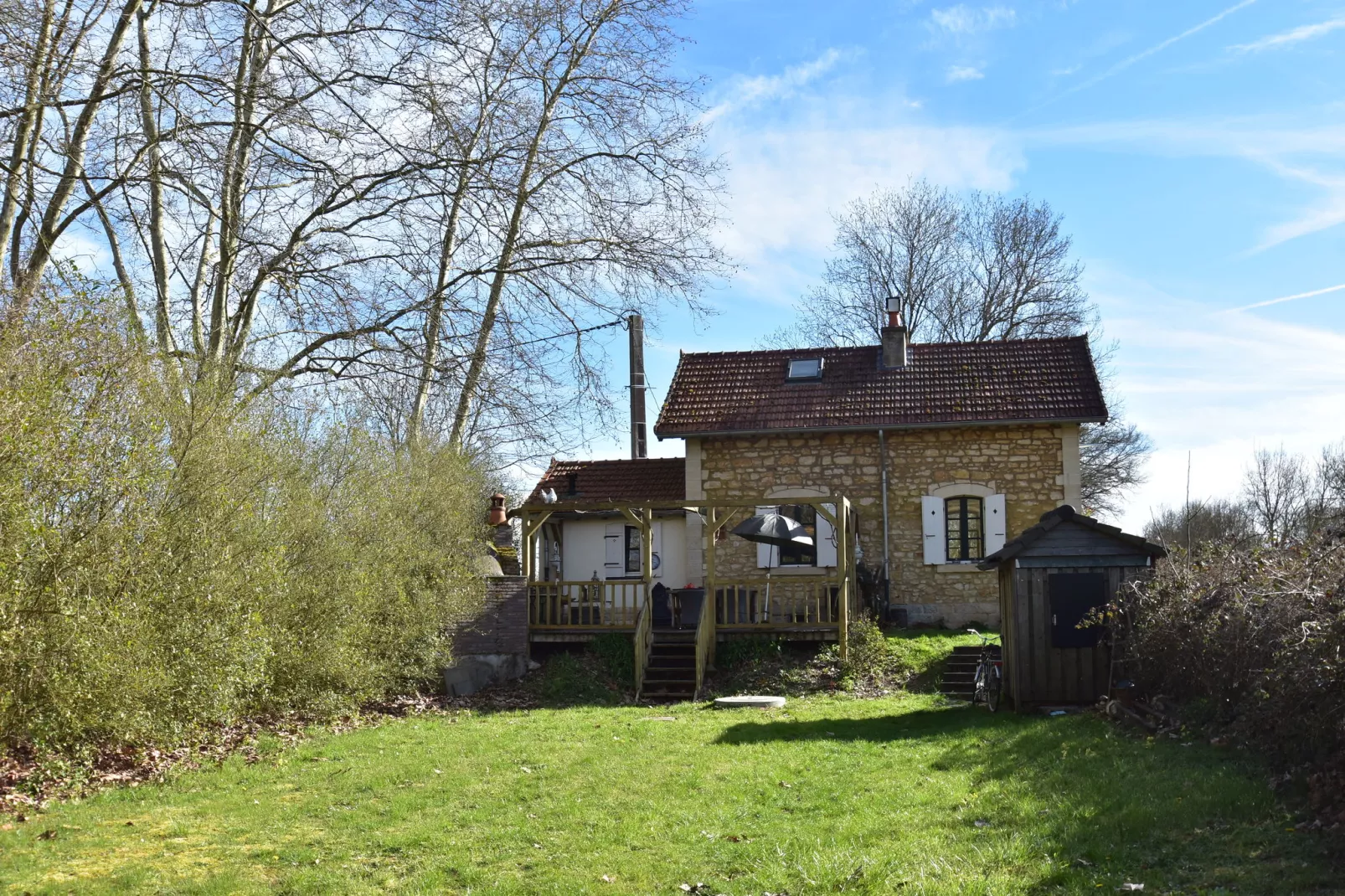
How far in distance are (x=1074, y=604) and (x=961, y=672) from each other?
3599mm

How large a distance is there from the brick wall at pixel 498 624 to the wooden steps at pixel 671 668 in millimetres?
1974

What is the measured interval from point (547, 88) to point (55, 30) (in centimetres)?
842

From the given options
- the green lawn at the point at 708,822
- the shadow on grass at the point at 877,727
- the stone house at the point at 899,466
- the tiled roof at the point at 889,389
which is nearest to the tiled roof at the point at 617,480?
the stone house at the point at 899,466

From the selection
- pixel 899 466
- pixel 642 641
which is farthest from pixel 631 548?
pixel 899 466

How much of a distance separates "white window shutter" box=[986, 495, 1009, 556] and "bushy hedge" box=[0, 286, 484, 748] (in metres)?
10.4

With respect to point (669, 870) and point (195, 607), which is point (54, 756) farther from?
point (669, 870)

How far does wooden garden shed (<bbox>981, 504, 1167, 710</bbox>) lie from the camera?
12.1 metres

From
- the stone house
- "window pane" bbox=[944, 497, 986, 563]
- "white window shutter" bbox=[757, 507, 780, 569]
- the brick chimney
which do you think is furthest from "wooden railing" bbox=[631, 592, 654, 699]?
the brick chimney

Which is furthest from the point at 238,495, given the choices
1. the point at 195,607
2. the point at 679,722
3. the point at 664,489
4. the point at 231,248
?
the point at 664,489

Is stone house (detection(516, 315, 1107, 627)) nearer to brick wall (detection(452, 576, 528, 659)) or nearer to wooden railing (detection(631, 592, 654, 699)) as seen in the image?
wooden railing (detection(631, 592, 654, 699))

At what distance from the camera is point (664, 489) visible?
21.4 metres

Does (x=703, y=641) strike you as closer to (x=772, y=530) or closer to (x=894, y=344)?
(x=772, y=530)

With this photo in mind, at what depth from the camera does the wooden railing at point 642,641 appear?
52.4 ft

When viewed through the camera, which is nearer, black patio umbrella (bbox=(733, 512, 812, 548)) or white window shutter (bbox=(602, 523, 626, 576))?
black patio umbrella (bbox=(733, 512, 812, 548))
